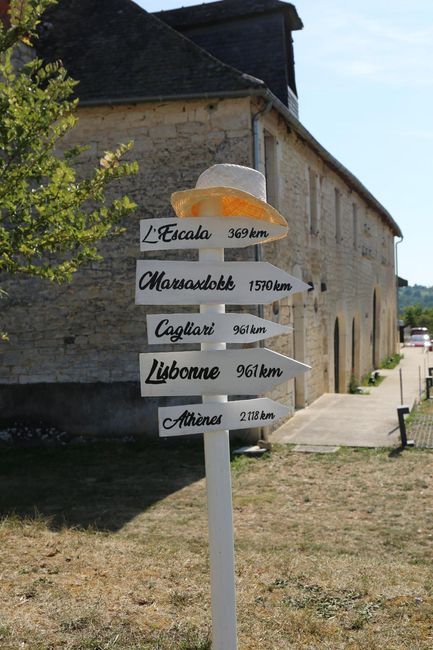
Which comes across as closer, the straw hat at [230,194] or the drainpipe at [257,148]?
the straw hat at [230,194]

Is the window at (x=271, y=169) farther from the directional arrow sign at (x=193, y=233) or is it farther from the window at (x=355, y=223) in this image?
the directional arrow sign at (x=193, y=233)

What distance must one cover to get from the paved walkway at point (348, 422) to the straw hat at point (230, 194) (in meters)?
7.38

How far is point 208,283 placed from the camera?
3.33 metres

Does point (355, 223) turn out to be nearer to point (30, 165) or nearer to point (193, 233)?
point (30, 165)

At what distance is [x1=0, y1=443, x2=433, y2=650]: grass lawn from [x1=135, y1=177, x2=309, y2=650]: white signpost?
86 cm

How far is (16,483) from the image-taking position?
344 inches

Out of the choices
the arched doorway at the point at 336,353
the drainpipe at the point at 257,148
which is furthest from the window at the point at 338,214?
the drainpipe at the point at 257,148

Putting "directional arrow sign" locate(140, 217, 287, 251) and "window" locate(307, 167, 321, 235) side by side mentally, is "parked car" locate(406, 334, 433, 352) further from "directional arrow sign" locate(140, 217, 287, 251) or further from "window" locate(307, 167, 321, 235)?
"directional arrow sign" locate(140, 217, 287, 251)

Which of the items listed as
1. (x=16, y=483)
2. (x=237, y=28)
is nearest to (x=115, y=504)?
(x=16, y=483)

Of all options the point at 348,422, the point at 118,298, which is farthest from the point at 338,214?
the point at 118,298

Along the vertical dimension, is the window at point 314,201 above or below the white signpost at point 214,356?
above

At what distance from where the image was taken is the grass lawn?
156 inches

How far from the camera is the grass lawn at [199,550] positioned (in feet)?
13.0

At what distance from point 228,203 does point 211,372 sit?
823 mm
